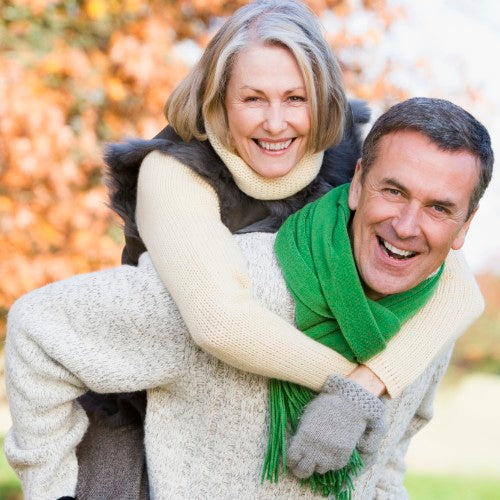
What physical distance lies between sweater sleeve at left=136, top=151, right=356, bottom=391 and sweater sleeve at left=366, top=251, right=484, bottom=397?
0.37 feet

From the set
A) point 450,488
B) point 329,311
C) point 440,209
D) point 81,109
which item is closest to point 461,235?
point 440,209

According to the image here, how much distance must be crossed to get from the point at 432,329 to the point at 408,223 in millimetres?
375

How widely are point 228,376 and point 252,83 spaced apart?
85cm

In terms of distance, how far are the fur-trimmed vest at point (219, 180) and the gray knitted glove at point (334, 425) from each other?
57 cm

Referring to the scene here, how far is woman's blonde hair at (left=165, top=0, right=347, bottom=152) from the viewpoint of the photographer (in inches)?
108

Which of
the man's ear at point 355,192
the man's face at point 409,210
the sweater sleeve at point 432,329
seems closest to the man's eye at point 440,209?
the man's face at point 409,210

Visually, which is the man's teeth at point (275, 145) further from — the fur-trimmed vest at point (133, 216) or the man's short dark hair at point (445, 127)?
the man's short dark hair at point (445, 127)

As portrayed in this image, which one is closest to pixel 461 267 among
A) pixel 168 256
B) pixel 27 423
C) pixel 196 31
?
pixel 168 256

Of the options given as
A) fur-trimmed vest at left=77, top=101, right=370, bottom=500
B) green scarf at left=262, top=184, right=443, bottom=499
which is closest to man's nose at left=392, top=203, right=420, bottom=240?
green scarf at left=262, top=184, right=443, bottom=499

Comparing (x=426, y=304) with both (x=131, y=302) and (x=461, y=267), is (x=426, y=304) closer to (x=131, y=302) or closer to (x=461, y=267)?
(x=461, y=267)

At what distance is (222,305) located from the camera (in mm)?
2332

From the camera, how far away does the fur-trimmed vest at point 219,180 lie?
8.96 feet

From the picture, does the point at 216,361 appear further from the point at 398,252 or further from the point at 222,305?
the point at 398,252

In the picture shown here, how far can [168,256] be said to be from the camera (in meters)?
2.45
